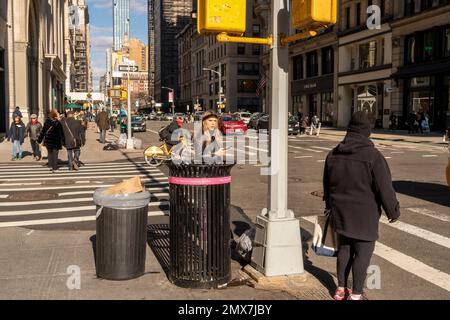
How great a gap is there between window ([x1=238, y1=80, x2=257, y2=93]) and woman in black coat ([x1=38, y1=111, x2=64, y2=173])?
281ft

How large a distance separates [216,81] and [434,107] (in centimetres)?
7466

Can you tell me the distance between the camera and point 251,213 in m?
9.47

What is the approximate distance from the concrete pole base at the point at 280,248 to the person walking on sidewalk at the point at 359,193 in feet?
2.66

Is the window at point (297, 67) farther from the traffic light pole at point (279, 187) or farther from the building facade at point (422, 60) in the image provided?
the traffic light pole at point (279, 187)

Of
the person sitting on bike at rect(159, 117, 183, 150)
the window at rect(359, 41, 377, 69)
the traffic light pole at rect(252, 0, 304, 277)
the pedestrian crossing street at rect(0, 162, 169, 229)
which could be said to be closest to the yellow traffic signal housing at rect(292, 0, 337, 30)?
the traffic light pole at rect(252, 0, 304, 277)

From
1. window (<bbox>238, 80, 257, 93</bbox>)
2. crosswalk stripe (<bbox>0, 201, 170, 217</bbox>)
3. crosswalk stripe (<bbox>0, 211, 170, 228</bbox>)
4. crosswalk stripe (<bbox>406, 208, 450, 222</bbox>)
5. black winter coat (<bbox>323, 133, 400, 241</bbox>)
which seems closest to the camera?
black winter coat (<bbox>323, 133, 400, 241</bbox>)

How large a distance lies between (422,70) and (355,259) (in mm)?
36342

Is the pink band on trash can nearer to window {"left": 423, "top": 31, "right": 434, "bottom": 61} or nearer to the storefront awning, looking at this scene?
the storefront awning

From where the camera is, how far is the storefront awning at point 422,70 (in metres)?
35.3

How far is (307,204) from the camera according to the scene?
1038cm

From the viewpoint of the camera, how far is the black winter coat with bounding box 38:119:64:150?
1543 centimetres

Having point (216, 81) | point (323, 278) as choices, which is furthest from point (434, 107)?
point (216, 81)

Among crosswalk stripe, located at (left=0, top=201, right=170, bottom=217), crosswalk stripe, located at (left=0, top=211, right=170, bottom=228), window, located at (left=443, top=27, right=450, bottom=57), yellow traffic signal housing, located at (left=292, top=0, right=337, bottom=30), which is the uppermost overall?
window, located at (left=443, top=27, right=450, bottom=57)
